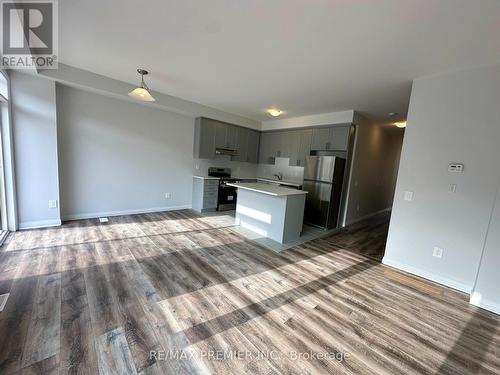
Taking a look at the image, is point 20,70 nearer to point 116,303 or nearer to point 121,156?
point 121,156

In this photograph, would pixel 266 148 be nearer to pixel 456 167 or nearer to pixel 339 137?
pixel 339 137

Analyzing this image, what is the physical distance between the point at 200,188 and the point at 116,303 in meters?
3.62

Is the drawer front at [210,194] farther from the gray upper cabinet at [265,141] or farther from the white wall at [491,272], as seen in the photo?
the white wall at [491,272]

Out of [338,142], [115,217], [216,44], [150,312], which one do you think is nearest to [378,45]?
[216,44]

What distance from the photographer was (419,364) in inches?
61.8

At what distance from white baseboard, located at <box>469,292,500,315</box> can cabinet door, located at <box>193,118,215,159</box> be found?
529 cm

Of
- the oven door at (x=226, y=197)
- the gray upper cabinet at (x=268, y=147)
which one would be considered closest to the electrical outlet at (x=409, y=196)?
the gray upper cabinet at (x=268, y=147)

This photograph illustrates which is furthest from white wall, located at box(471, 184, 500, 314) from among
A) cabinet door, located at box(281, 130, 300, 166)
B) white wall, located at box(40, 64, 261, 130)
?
white wall, located at box(40, 64, 261, 130)

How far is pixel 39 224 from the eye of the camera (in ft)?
11.6

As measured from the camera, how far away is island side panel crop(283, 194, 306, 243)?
12.1 ft

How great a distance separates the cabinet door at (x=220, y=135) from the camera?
561 cm

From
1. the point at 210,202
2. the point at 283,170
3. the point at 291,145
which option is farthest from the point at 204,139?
the point at 283,170

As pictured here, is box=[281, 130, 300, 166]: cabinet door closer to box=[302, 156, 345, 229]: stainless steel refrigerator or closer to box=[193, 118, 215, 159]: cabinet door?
box=[302, 156, 345, 229]: stainless steel refrigerator

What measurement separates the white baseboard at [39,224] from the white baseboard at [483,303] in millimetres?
6175
